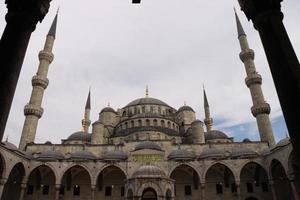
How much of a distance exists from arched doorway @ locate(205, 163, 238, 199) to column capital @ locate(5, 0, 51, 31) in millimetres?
24285

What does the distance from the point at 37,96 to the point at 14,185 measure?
33.3 feet

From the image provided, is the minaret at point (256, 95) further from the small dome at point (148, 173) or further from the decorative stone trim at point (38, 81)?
the decorative stone trim at point (38, 81)

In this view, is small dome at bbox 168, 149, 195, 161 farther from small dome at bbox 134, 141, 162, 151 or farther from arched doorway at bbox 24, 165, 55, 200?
arched doorway at bbox 24, 165, 55, 200

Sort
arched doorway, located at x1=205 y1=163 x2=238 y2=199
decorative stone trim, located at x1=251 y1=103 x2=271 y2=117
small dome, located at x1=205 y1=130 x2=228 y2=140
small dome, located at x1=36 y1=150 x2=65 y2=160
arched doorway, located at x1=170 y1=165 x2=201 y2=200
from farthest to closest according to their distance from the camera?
small dome, located at x1=205 y1=130 x2=228 y2=140
decorative stone trim, located at x1=251 y1=103 x2=271 y2=117
arched doorway, located at x1=170 y1=165 x2=201 y2=200
arched doorway, located at x1=205 y1=163 x2=238 y2=199
small dome, located at x1=36 y1=150 x2=65 y2=160

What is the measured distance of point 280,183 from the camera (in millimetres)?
24141

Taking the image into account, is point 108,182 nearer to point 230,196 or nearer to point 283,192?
point 230,196

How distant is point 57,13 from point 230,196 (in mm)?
34476

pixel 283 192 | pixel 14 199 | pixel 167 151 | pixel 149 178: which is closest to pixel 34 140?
pixel 14 199

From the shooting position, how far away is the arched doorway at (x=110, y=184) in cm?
2673

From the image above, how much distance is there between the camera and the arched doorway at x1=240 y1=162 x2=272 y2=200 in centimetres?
2552

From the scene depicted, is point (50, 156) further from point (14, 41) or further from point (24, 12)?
point (14, 41)

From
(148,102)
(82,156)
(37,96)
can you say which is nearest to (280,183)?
(82,156)

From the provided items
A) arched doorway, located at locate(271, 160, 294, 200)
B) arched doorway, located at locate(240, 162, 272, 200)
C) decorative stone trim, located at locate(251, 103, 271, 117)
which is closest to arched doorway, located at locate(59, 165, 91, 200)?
arched doorway, located at locate(240, 162, 272, 200)

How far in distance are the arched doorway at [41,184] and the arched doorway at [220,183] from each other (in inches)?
632
